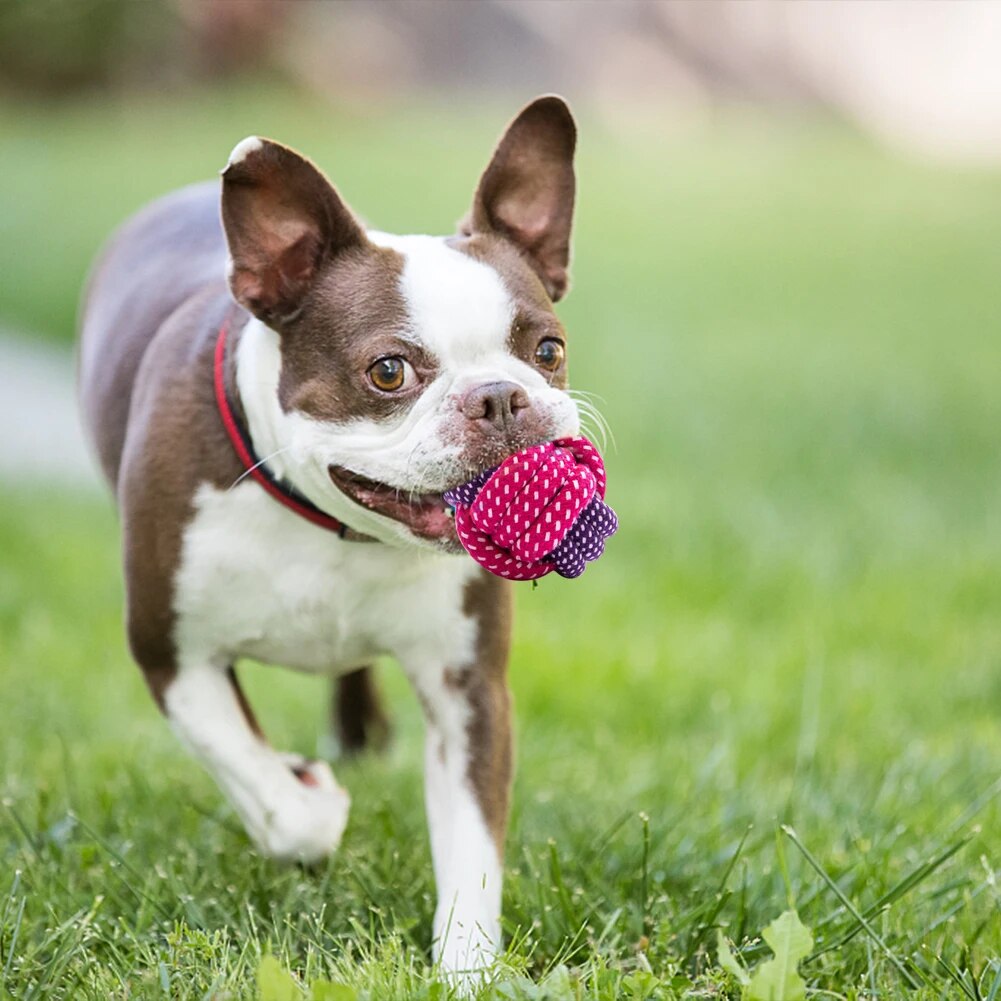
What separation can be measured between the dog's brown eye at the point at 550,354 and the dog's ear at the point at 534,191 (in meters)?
0.31

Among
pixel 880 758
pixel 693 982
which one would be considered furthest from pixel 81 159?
pixel 693 982

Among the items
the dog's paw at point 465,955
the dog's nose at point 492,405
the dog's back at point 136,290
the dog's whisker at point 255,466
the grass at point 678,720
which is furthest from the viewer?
the dog's back at point 136,290

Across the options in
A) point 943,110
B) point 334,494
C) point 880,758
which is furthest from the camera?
point 943,110

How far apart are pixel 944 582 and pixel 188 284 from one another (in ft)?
9.90

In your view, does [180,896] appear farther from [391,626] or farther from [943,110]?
[943,110]

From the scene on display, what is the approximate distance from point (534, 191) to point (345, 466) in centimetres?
79

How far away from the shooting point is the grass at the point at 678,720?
8.93 feet

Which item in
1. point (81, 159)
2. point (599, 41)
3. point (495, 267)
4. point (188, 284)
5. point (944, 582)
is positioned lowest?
point (81, 159)

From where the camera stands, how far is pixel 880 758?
13.3 feet

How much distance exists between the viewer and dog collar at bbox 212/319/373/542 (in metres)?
2.91

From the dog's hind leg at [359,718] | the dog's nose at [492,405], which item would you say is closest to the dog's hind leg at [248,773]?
the dog's nose at [492,405]

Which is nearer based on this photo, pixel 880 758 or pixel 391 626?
pixel 391 626

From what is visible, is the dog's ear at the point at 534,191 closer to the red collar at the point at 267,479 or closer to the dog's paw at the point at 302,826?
the red collar at the point at 267,479

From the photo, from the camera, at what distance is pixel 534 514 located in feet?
8.24
